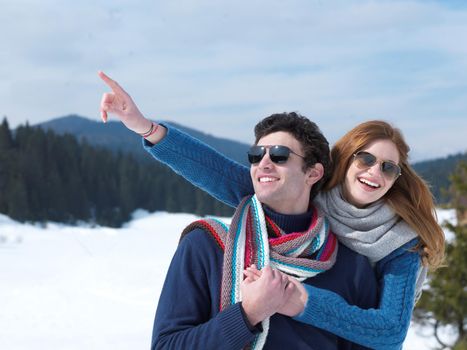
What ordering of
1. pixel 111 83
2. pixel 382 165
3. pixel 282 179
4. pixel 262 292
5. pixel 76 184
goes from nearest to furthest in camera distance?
1. pixel 262 292
2. pixel 282 179
3. pixel 111 83
4. pixel 382 165
5. pixel 76 184

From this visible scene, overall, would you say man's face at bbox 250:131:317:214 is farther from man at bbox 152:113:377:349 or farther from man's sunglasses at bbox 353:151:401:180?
man's sunglasses at bbox 353:151:401:180

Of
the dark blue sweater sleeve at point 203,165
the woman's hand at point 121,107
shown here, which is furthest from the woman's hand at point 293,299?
the woman's hand at point 121,107

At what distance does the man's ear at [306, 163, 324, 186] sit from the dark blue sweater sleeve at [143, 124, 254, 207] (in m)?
0.36

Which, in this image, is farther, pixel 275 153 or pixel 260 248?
pixel 275 153

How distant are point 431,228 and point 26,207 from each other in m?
46.9

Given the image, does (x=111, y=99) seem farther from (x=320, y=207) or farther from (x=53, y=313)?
(x=53, y=313)

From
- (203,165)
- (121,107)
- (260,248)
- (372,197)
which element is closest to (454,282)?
(372,197)

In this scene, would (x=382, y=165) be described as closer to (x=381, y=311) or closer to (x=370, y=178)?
(x=370, y=178)

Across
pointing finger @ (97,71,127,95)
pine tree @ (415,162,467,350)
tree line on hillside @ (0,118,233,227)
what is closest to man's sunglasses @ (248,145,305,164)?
pointing finger @ (97,71,127,95)

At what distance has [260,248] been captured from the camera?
2109 millimetres

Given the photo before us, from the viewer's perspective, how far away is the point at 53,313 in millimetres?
13375

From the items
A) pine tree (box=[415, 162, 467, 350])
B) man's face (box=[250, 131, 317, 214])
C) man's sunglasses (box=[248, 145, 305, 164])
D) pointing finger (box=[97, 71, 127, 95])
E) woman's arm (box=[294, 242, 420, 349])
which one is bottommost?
pine tree (box=[415, 162, 467, 350])

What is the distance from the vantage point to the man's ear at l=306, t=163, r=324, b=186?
2340 mm

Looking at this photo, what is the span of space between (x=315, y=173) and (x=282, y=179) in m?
0.20
